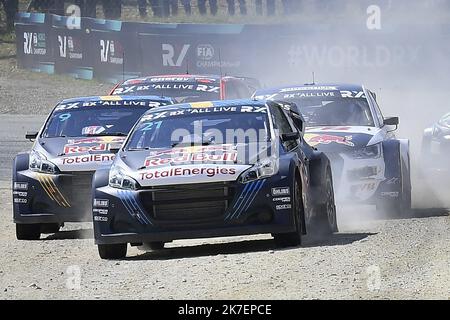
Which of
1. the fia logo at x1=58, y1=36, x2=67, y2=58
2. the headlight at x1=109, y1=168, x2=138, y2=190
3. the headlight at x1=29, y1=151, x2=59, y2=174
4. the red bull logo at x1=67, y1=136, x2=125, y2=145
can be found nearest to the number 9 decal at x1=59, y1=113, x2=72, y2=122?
the red bull logo at x1=67, y1=136, x2=125, y2=145

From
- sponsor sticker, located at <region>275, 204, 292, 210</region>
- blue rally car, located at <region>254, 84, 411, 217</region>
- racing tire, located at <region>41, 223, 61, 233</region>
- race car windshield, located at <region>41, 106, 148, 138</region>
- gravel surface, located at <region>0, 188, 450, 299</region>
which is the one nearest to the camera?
gravel surface, located at <region>0, 188, 450, 299</region>

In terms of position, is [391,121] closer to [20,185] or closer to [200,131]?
[200,131]

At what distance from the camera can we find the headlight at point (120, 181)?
10.1 m

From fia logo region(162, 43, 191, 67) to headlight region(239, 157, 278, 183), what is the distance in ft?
67.1

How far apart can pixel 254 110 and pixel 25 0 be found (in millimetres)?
29945

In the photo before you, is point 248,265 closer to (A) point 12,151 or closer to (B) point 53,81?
(A) point 12,151

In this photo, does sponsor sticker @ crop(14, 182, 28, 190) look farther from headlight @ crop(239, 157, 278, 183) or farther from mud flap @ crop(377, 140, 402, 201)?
mud flap @ crop(377, 140, 402, 201)

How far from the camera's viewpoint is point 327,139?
12984 millimetres

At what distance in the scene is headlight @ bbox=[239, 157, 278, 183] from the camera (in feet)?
32.8

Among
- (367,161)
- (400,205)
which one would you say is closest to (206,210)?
(367,161)

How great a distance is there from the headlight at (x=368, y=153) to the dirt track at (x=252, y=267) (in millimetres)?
631

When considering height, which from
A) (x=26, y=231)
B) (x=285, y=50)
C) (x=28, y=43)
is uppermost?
(x=26, y=231)

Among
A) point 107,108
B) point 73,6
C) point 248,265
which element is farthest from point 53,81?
point 248,265

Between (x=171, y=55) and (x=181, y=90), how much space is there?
14091 mm
